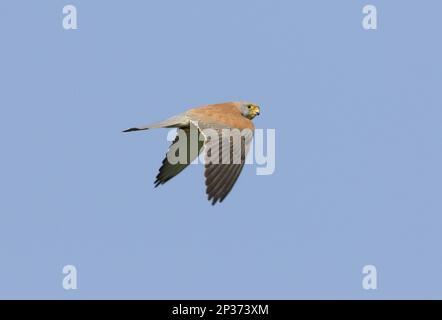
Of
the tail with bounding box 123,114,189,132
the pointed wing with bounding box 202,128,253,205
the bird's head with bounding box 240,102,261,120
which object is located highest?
the bird's head with bounding box 240,102,261,120

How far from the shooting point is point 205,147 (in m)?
9.91

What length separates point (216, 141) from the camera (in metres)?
10.1

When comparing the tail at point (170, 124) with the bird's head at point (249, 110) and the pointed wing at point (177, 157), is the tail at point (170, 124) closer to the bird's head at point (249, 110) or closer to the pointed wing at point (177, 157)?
the pointed wing at point (177, 157)

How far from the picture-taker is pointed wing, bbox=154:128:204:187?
35.8ft

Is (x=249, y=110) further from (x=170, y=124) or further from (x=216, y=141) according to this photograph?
(x=216, y=141)

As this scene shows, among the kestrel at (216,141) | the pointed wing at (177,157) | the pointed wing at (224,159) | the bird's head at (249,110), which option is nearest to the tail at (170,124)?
the kestrel at (216,141)

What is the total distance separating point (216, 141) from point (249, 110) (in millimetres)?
1860

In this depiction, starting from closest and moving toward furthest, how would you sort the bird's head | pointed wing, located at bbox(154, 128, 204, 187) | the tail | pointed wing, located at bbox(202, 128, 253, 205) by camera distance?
1. pointed wing, located at bbox(202, 128, 253, 205)
2. the tail
3. pointed wing, located at bbox(154, 128, 204, 187)
4. the bird's head

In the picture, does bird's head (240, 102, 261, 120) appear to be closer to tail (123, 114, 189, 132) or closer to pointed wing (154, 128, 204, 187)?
pointed wing (154, 128, 204, 187)

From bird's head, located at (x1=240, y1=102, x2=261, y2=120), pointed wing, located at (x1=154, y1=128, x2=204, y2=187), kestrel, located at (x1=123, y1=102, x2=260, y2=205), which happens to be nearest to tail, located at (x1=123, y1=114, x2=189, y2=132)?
kestrel, located at (x1=123, y1=102, x2=260, y2=205)

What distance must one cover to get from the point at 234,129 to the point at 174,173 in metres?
1.24

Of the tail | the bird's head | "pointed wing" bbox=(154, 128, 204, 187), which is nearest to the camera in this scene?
the tail
